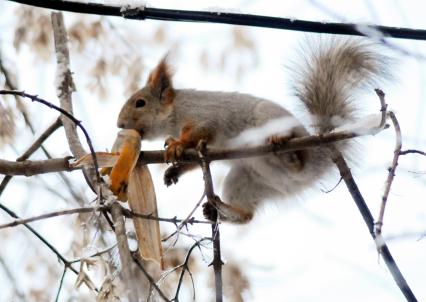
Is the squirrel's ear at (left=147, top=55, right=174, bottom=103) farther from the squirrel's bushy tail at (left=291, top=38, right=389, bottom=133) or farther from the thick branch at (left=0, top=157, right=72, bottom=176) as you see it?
the thick branch at (left=0, top=157, right=72, bottom=176)

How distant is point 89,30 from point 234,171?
1.38 m

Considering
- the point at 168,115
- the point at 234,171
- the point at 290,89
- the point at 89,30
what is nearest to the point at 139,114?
the point at 168,115

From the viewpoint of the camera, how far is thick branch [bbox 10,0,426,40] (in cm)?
159

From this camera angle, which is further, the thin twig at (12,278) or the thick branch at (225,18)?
the thin twig at (12,278)

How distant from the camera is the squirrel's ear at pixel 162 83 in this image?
3129mm

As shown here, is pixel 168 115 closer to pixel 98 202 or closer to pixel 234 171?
pixel 234 171

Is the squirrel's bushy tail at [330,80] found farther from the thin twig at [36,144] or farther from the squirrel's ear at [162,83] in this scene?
the thin twig at [36,144]

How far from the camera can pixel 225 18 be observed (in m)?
1.66

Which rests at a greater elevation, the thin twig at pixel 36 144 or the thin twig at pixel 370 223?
the thin twig at pixel 36 144

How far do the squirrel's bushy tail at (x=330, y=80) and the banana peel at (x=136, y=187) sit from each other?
2.96 feet

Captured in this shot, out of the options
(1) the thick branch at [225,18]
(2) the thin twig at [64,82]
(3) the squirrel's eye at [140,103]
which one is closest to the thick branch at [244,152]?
(2) the thin twig at [64,82]

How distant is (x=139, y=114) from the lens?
2.99 metres

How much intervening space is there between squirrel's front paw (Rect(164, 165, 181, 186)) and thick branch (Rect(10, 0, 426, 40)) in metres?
1.15

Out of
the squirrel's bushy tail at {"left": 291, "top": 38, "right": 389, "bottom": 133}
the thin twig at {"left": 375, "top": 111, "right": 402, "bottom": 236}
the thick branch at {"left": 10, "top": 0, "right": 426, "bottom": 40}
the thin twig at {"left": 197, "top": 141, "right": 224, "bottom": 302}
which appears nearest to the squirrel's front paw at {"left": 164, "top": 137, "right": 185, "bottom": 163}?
the thin twig at {"left": 197, "top": 141, "right": 224, "bottom": 302}
